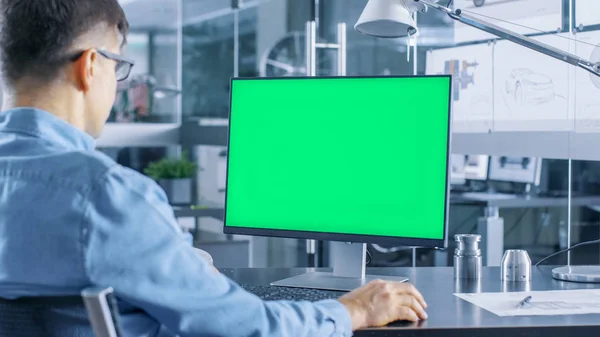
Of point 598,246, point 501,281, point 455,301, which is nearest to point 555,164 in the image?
point 598,246

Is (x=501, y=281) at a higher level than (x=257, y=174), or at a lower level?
lower

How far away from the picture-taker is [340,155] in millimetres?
1755

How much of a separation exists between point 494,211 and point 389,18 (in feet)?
8.00

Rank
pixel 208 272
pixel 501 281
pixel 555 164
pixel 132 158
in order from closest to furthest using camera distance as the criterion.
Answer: pixel 208 272 → pixel 501 281 → pixel 555 164 → pixel 132 158

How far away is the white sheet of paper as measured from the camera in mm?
1445

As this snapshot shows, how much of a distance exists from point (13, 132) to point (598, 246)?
7.97ft

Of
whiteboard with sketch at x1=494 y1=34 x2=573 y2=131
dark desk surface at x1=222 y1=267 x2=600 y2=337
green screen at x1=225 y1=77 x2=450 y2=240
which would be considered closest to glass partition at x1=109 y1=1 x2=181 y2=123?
whiteboard with sketch at x1=494 y1=34 x2=573 y2=131

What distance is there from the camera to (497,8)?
3059 millimetres

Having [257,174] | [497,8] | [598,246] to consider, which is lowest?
[598,246]

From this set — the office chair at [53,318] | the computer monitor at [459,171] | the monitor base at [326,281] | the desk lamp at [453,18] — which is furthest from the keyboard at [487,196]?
the office chair at [53,318]

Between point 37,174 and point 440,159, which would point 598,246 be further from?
point 37,174

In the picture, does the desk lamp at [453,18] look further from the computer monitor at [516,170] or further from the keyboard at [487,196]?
the computer monitor at [516,170]

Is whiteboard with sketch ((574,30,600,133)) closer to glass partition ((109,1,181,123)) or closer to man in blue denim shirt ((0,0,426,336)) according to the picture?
man in blue denim shirt ((0,0,426,336))

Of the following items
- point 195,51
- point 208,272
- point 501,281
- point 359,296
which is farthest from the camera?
point 195,51
